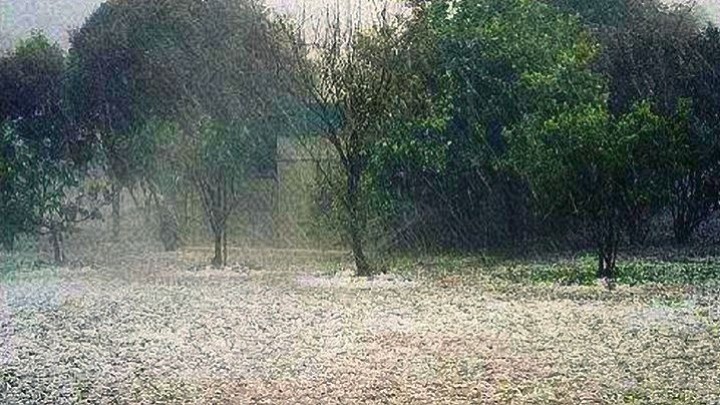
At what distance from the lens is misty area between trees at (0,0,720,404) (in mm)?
3791

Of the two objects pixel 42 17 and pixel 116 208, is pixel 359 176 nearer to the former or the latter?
pixel 116 208

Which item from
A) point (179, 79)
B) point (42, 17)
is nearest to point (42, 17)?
point (42, 17)

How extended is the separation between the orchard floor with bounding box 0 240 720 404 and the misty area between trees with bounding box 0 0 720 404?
0.02 metres

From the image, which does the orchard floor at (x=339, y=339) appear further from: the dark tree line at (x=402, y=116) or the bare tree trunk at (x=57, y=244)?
the dark tree line at (x=402, y=116)

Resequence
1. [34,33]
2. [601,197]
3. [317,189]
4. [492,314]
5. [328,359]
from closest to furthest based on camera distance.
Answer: [328,359] < [492,314] < [34,33] < [601,197] < [317,189]

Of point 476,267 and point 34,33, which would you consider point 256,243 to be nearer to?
point 476,267

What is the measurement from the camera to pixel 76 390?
9.18ft

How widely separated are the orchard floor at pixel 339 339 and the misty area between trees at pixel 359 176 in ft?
0.08

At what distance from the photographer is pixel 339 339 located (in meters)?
3.34

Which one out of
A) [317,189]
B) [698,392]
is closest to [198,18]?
[317,189]

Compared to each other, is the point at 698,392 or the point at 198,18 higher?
the point at 198,18

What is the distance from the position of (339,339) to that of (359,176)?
2015 millimetres

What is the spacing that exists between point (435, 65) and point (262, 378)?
9.38 ft

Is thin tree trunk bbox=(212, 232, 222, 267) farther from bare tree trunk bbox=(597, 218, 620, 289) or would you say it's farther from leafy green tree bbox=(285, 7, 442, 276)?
bare tree trunk bbox=(597, 218, 620, 289)
